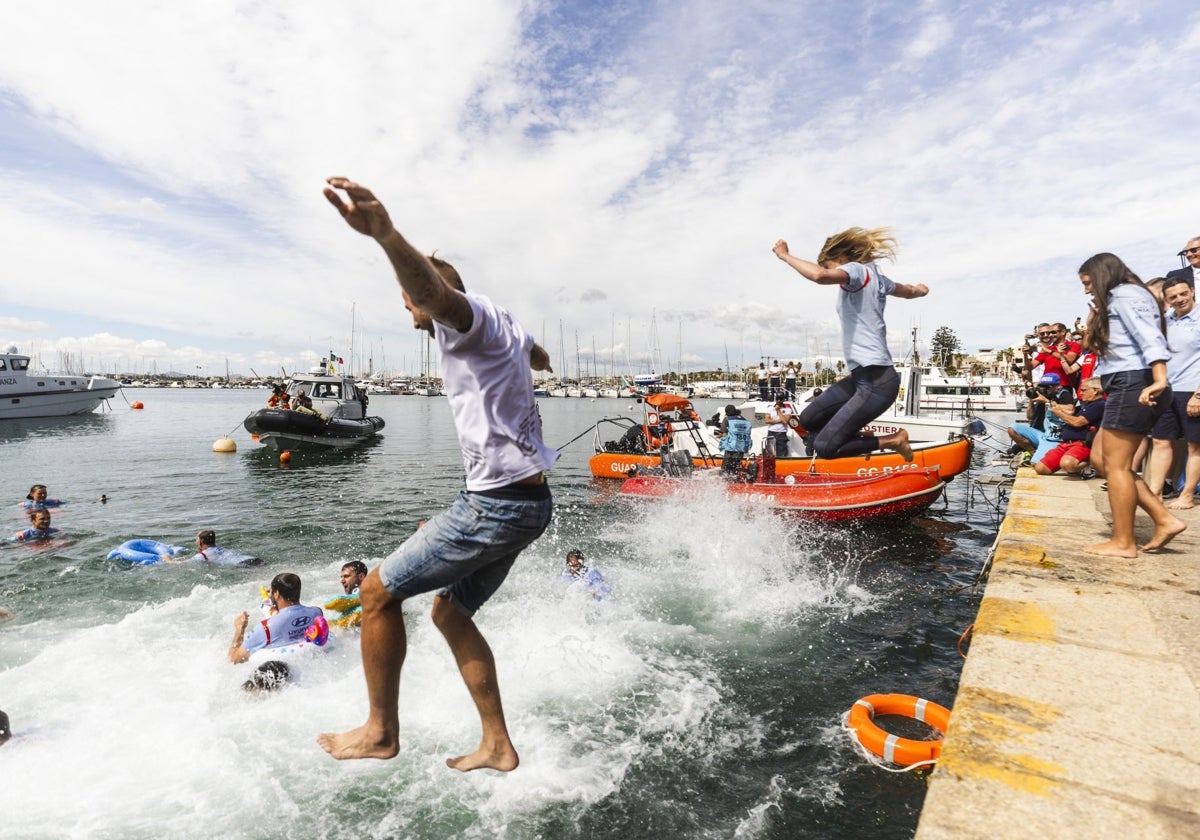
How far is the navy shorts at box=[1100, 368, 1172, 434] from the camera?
4.48m

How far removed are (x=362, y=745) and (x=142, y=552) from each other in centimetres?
1189

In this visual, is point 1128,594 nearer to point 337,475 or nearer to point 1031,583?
point 1031,583

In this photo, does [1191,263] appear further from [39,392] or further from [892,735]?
[39,392]

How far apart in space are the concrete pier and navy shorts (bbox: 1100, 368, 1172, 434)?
101 cm

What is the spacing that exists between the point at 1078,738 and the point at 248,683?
6685mm

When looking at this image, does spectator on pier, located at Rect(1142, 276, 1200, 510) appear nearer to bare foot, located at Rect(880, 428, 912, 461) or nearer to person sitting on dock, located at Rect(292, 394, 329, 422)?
bare foot, located at Rect(880, 428, 912, 461)

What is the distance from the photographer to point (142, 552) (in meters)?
11.9

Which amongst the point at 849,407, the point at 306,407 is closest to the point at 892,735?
the point at 849,407

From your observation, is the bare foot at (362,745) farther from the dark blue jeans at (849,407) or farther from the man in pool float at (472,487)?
the dark blue jeans at (849,407)

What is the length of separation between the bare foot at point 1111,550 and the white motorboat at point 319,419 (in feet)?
99.7

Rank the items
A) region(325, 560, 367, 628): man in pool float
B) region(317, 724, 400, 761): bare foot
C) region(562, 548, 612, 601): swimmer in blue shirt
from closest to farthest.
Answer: region(317, 724, 400, 761): bare foot < region(325, 560, 367, 628): man in pool float < region(562, 548, 612, 601): swimmer in blue shirt

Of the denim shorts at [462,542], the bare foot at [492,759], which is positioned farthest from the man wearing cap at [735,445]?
the denim shorts at [462,542]

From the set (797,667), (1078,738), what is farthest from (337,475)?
(1078,738)

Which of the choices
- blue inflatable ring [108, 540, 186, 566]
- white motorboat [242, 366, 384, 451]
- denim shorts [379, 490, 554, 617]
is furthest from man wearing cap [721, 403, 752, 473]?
white motorboat [242, 366, 384, 451]
